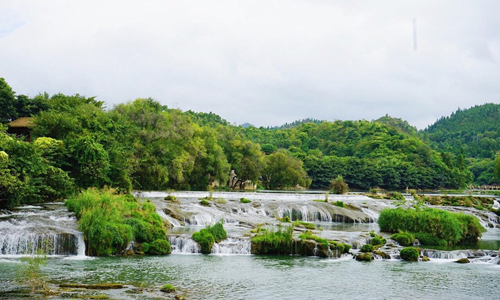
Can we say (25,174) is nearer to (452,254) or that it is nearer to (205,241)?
(205,241)

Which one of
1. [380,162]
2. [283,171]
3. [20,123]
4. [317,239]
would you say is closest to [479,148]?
[380,162]

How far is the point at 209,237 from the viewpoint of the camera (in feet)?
80.2

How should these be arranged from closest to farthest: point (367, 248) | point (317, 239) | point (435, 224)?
point (367, 248) → point (317, 239) → point (435, 224)

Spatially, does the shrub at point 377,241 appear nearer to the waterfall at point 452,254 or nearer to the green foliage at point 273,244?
the waterfall at point 452,254

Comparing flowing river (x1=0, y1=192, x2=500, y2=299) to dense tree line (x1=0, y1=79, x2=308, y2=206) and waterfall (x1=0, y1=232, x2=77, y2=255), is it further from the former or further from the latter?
dense tree line (x1=0, y1=79, x2=308, y2=206)

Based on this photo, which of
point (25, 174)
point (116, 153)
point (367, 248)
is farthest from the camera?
point (116, 153)

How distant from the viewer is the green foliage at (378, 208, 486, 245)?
29.1 metres

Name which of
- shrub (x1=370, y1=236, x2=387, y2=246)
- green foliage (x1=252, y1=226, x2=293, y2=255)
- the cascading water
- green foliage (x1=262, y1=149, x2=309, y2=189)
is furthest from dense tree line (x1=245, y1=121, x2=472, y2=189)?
the cascading water

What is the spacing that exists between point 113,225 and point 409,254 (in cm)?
1518

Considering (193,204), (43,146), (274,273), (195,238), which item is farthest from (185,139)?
(274,273)

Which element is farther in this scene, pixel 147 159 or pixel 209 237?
pixel 147 159

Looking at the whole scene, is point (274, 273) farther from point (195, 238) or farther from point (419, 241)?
point (419, 241)

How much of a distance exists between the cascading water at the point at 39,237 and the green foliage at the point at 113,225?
58cm

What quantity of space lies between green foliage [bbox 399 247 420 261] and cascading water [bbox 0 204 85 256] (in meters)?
16.2
